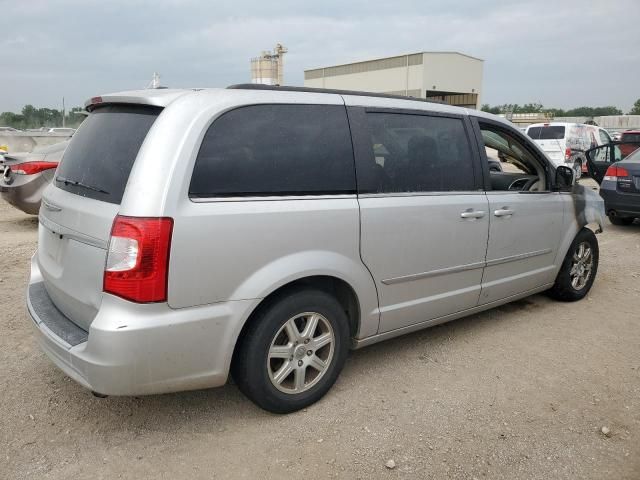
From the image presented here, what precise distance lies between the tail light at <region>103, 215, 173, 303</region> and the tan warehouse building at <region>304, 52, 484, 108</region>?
166 ft

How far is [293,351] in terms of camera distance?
9.51ft

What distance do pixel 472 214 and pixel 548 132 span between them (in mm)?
15067

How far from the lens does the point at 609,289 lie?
216 inches

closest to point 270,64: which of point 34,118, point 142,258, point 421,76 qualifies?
point 421,76

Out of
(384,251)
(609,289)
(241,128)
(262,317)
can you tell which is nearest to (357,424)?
(262,317)

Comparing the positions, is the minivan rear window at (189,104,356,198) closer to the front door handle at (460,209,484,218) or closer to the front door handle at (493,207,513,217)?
the front door handle at (460,209,484,218)

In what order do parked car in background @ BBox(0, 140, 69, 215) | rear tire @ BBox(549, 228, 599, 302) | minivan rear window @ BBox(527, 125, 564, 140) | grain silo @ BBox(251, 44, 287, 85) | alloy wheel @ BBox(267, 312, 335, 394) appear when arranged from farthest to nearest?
grain silo @ BBox(251, 44, 287, 85) < minivan rear window @ BBox(527, 125, 564, 140) < parked car in background @ BBox(0, 140, 69, 215) < rear tire @ BBox(549, 228, 599, 302) < alloy wheel @ BBox(267, 312, 335, 394)

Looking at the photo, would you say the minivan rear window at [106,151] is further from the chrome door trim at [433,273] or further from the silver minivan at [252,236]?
the chrome door trim at [433,273]

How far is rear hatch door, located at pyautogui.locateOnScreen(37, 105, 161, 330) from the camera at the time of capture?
253 centimetres

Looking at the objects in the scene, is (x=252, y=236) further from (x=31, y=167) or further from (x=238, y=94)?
(x=31, y=167)

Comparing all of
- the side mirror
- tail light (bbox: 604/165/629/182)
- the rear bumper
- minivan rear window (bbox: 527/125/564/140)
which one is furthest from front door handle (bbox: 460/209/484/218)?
minivan rear window (bbox: 527/125/564/140)

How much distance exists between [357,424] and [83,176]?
1991 millimetres

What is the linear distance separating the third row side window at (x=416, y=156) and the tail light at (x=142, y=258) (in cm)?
123

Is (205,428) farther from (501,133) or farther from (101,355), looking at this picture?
(501,133)
